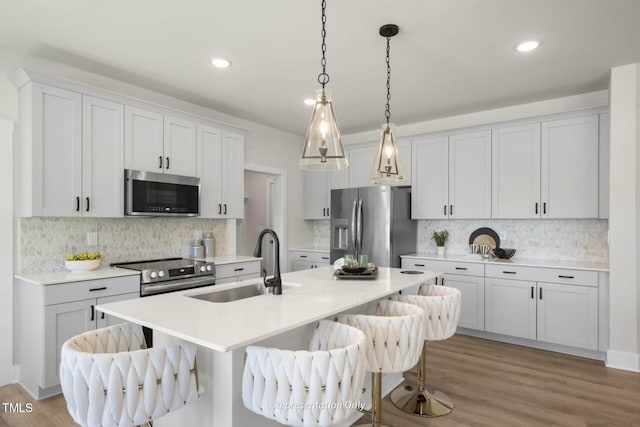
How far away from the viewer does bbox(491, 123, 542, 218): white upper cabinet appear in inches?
161

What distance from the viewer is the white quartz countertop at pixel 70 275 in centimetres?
274

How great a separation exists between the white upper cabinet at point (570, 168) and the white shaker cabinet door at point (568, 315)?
2.55 feet

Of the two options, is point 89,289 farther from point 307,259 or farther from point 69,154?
point 307,259

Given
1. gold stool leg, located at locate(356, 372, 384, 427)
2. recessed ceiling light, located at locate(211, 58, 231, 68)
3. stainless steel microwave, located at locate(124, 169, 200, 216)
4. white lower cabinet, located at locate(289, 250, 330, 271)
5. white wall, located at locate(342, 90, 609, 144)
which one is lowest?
gold stool leg, located at locate(356, 372, 384, 427)

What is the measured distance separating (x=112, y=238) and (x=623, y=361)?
4.78 meters

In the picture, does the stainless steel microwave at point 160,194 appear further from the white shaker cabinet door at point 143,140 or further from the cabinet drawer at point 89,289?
the cabinet drawer at point 89,289

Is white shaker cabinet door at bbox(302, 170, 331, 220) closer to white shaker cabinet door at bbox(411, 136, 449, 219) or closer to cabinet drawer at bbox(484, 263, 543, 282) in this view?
white shaker cabinet door at bbox(411, 136, 449, 219)

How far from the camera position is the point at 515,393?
2865mm

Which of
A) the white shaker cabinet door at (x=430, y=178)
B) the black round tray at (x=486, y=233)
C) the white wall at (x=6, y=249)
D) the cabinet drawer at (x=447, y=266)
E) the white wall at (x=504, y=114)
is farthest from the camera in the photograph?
the white shaker cabinet door at (x=430, y=178)

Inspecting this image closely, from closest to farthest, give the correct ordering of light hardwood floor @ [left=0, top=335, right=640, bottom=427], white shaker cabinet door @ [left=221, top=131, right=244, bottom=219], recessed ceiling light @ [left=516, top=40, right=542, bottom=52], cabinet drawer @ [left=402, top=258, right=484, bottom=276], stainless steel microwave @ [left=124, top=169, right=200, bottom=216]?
1. light hardwood floor @ [left=0, top=335, right=640, bottom=427]
2. recessed ceiling light @ [left=516, top=40, right=542, bottom=52]
3. stainless steel microwave @ [left=124, top=169, right=200, bottom=216]
4. cabinet drawer @ [left=402, top=258, right=484, bottom=276]
5. white shaker cabinet door @ [left=221, top=131, right=244, bottom=219]

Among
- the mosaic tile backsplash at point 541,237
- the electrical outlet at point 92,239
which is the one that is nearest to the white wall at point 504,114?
the mosaic tile backsplash at point 541,237

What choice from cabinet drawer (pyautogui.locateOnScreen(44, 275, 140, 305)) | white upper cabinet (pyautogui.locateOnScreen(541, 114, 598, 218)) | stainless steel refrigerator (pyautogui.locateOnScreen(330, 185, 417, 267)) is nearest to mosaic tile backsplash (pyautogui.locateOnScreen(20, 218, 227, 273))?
cabinet drawer (pyautogui.locateOnScreen(44, 275, 140, 305))

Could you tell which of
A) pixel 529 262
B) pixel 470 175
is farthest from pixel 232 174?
pixel 529 262

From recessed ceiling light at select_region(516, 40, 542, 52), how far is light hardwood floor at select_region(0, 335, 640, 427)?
2.64 metres
